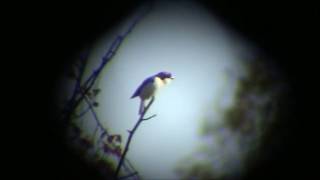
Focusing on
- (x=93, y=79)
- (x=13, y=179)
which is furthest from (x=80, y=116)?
(x=13, y=179)

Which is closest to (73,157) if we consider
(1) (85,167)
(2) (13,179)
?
(1) (85,167)

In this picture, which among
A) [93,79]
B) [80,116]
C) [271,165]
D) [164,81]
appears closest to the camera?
[93,79]

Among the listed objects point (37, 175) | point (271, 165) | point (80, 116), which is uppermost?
point (80, 116)

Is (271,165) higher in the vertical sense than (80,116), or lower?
lower

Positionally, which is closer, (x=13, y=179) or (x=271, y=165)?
(x=13, y=179)

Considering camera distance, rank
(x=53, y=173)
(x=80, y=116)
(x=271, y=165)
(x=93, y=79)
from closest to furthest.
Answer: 1. (x=93, y=79)
2. (x=80, y=116)
3. (x=53, y=173)
4. (x=271, y=165)

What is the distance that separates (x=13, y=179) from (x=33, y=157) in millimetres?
173

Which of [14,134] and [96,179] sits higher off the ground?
[14,134]

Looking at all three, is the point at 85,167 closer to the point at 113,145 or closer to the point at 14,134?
the point at 113,145

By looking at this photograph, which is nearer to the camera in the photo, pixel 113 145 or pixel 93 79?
pixel 93 79

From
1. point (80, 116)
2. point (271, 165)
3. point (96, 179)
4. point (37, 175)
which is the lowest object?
point (271, 165)

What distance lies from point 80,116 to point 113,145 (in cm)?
31

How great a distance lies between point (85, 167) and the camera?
1851mm

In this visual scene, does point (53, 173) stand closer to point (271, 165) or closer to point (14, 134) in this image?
point (14, 134)
